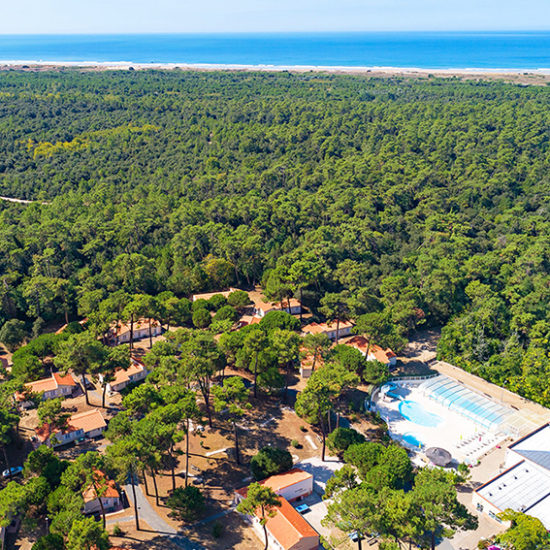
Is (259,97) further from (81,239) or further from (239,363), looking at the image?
(239,363)

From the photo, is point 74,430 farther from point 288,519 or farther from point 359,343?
point 359,343

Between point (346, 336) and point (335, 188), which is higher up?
point (335, 188)

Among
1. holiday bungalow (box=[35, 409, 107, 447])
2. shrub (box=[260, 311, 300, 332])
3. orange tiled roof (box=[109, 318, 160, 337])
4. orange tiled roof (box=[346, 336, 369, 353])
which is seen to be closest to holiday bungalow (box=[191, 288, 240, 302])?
orange tiled roof (box=[109, 318, 160, 337])

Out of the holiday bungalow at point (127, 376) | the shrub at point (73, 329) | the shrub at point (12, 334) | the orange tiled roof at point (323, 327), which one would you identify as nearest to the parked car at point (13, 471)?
the holiday bungalow at point (127, 376)

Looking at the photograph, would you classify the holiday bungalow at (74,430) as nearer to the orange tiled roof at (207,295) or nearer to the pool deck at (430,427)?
the orange tiled roof at (207,295)

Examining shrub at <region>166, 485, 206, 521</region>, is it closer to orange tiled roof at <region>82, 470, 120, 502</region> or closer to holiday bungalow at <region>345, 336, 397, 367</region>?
orange tiled roof at <region>82, 470, 120, 502</region>

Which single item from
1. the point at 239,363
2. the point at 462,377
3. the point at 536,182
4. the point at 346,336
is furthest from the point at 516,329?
the point at 536,182
